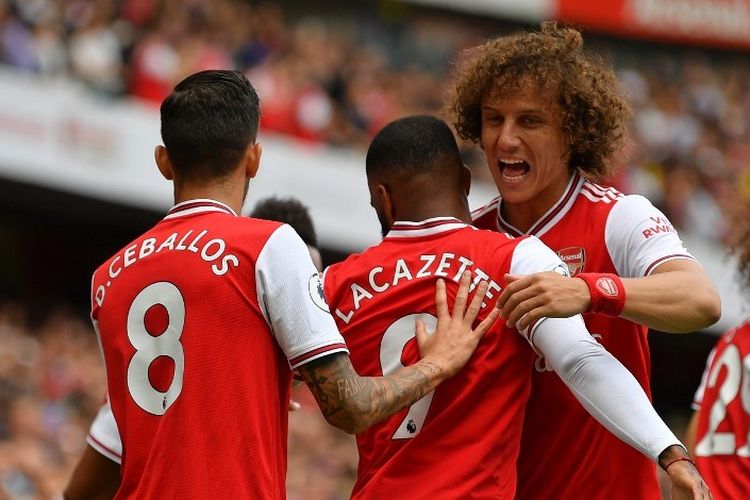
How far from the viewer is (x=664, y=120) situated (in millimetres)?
18266

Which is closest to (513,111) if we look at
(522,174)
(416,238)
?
(522,174)

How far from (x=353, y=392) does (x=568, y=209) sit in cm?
118

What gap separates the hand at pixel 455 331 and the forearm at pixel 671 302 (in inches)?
15.7

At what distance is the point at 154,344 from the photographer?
373 centimetres

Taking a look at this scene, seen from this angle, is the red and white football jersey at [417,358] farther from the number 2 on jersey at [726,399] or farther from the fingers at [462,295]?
the number 2 on jersey at [726,399]

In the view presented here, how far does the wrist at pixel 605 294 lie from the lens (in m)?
3.73

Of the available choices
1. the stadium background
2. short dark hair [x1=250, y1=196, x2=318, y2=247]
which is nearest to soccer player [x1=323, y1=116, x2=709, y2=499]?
short dark hair [x1=250, y1=196, x2=318, y2=247]

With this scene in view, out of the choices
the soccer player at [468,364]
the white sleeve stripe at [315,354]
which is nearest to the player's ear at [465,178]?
the soccer player at [468,364]

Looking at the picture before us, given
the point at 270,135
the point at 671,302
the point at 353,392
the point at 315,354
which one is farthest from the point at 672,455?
the point at 270,135

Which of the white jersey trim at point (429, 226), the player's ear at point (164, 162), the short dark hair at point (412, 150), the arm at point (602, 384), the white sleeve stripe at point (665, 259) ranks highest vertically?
the player's ear at point (164, 162)

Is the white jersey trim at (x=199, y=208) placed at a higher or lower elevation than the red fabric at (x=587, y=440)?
higher

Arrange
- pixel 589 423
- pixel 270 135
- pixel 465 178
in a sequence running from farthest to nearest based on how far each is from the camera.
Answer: pixel 270 135, pixel 589 423, pixel 465 178

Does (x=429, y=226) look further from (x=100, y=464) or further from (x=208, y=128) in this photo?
(x=100, y=464)

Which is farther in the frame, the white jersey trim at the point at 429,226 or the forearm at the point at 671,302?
the white jersey trim at the point at 429,226
